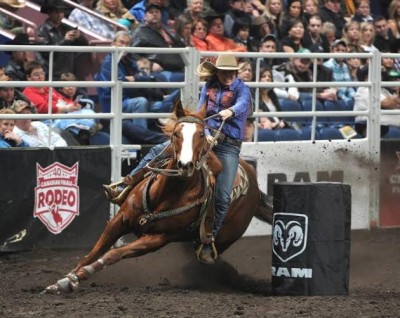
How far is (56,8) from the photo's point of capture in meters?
13.5

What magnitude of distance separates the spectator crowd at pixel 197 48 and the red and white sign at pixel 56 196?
0.34 m

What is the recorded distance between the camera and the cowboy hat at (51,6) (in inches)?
532

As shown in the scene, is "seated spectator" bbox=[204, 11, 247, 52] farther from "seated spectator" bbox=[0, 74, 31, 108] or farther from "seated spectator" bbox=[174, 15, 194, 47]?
"seated spectator" bbox=[0, 74, 31, 108]

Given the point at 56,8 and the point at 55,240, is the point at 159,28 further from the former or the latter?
the point at 55,240

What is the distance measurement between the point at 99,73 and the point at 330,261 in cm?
414

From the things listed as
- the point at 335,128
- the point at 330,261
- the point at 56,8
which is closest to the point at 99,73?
the point at 56,8

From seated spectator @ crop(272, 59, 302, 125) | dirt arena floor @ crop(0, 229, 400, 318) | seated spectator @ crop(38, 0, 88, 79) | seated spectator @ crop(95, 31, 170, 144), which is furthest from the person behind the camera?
seated spectator @ crop(272, 59, 302, 125)

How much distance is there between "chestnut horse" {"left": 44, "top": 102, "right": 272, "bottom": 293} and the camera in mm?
9234

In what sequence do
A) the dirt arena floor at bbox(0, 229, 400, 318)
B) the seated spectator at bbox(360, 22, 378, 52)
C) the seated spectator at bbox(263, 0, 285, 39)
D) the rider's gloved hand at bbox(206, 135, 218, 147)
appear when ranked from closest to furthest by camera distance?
the dirt arena floor at bbox(0, 229, 400, 318), the rider's gloved hand at bbox(206, 135, 218, 147), the seated spectator at bbox(263, 0, 285, 39), the seated spectator at bbox(360, 22, 378, 52)

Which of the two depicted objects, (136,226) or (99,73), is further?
(99,73)

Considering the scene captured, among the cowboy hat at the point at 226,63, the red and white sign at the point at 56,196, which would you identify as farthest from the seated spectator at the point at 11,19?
the cowboy hat at the point at 226,63

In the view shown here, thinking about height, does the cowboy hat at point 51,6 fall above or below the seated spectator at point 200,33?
above

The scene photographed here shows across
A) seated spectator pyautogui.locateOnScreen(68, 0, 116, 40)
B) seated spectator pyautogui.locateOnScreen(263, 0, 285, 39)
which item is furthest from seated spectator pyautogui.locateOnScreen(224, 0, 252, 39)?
seated spectator pyautogui.locateOnScreen(68, 0, 116, 40)

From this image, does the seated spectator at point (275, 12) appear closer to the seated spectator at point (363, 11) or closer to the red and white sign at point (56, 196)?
the seated spectator at point (363, 11)
